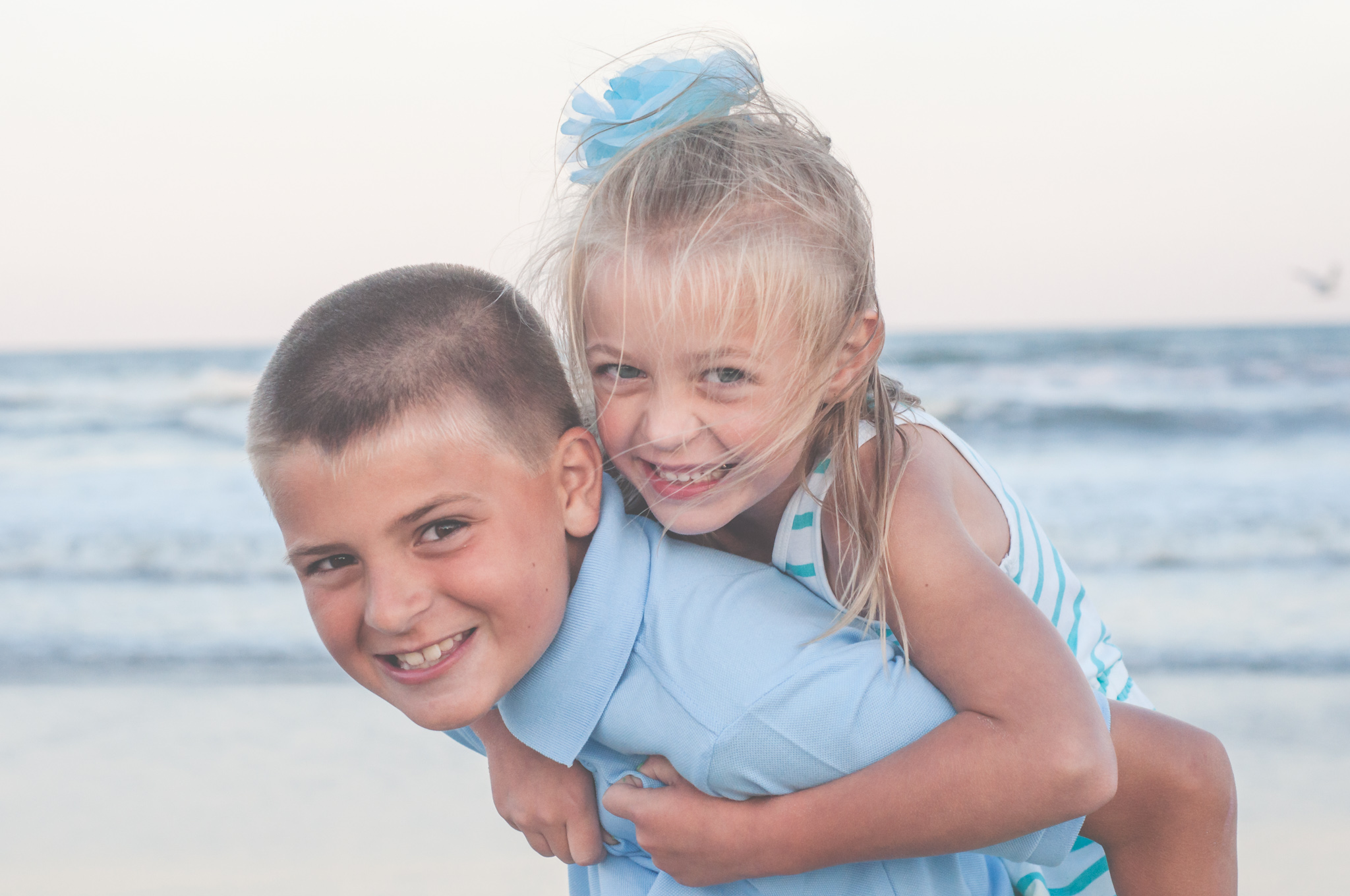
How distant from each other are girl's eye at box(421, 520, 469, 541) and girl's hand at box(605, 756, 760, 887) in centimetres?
47

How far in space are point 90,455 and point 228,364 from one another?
24.7ft

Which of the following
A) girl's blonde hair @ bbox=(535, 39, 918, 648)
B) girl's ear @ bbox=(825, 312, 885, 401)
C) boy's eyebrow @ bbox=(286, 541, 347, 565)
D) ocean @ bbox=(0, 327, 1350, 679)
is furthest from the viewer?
ocean @ bbox=(0, 327, 1350, 679)

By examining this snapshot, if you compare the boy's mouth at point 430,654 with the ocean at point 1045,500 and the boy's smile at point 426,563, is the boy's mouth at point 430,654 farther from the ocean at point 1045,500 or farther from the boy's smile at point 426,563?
the ocean at point 1045,500

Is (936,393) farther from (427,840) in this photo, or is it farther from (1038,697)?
(1038,697)

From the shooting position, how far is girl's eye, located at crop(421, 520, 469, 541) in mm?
1554

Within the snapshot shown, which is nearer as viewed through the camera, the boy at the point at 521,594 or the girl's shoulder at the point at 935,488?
the boy at the point at 521,594

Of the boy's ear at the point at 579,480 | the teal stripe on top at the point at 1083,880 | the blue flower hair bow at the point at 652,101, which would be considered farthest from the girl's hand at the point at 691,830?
the blue flower hair bow at the point at 652,101

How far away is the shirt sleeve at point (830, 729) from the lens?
4.83ft

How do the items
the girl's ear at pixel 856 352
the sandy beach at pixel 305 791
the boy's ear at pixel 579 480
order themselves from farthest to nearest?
the sandy beach at pixel 305 791 → the girl's ear at pixel 856 352 → the boy's ear at pixel 579 480

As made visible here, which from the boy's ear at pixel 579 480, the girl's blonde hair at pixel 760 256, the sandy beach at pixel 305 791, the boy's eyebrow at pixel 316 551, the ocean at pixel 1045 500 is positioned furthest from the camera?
the ocean at pixel 1045 500

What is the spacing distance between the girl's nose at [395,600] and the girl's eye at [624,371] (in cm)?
58

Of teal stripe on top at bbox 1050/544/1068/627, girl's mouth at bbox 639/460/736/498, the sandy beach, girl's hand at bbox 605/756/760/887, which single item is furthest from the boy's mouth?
the sandy beach

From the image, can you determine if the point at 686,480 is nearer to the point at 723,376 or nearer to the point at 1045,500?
the point at 723,376

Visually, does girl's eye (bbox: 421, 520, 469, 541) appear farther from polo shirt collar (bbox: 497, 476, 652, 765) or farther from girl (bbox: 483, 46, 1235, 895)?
girl (bbox: 483, 46, 1235, 895)
